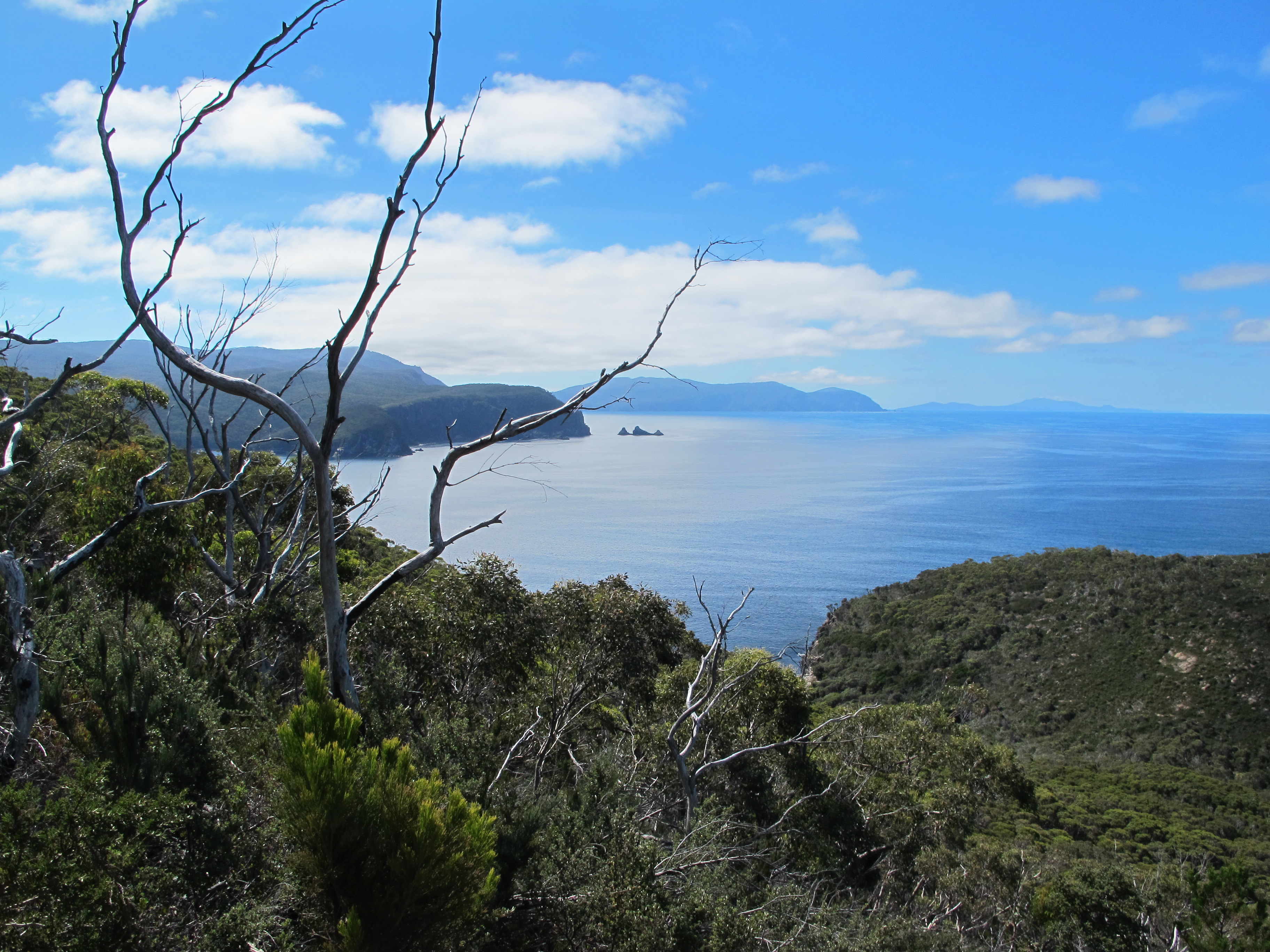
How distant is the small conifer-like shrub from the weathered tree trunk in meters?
2.06

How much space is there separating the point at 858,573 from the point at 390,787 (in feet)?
200

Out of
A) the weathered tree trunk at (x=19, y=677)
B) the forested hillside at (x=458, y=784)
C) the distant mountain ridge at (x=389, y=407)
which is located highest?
the distant mountain ridge at (x=389, y=407)

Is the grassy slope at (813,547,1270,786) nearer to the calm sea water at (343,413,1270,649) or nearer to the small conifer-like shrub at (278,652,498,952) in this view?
the calm sea water at (343,413,1270,649)

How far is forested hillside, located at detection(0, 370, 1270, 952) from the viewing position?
11.1 feet

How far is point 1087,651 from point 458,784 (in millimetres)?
47107

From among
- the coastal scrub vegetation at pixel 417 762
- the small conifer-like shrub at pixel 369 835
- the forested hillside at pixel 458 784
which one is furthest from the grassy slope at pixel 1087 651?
the small conifer-like shrub at pixel 369 835

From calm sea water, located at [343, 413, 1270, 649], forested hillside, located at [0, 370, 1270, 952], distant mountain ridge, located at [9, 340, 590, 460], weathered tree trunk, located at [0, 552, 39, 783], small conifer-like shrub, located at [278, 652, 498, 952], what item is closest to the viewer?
small conifer-like shrub, located at [278, 652, 498, 952]

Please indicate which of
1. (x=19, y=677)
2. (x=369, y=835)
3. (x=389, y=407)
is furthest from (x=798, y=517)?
(x=389, y=407)

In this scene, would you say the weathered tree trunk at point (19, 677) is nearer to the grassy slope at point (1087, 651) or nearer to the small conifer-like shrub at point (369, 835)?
the small conifer-like shrub at point (369, 835)

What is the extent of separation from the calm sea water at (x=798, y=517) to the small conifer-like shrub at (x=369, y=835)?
87.2 inches

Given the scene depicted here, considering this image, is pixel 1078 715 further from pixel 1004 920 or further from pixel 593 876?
pixel 593 876

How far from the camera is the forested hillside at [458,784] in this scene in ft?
11.1

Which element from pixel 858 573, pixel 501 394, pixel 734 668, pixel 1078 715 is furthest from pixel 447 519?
pixel 501 394

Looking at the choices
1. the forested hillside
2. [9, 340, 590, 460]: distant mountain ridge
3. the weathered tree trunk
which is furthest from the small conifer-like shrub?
[9, 340, 590, 460]: distant mountain ridge
